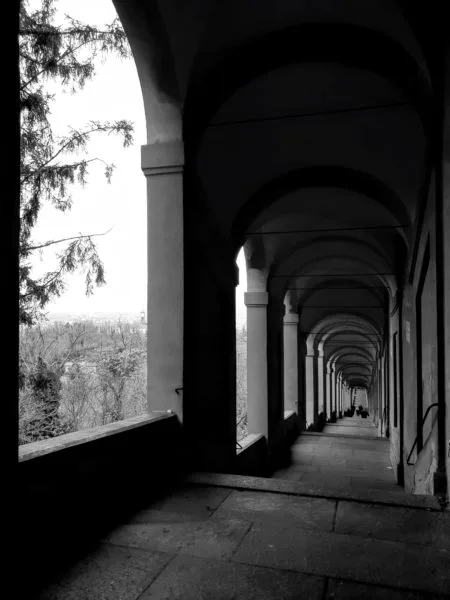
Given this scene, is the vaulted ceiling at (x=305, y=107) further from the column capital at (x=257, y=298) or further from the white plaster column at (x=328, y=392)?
the white plaster column at (x=328, y=392)

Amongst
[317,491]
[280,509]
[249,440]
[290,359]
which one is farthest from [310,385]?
[280,509]

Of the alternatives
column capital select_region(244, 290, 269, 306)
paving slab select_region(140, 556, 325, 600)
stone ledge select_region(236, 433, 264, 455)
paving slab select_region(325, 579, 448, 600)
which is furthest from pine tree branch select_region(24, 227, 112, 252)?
paving slab select_region(325, 579, 448, 600)

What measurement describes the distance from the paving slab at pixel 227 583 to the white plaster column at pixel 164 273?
88.8 inches

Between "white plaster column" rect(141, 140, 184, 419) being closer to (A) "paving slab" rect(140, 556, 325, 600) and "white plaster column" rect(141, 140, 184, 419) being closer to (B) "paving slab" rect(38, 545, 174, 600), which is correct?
(B) "paving slab" rect(38, 545, 174, 600)

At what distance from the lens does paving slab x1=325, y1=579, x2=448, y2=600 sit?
7.73 ft

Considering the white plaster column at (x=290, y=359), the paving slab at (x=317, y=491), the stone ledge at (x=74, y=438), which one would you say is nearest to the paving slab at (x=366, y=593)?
the paving slab at (x=317, y=491)

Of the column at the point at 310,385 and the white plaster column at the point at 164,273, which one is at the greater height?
the white plaster column at the point at 164,273

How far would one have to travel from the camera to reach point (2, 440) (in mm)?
2496

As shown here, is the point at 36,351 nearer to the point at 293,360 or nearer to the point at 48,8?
the point at 293,360

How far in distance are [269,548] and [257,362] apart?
8.53 metres

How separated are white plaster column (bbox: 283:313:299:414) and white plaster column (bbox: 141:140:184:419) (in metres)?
12.8

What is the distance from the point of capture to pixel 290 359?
1773 cm

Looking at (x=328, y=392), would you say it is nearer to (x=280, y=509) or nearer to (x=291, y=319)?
(x=291, y=319)

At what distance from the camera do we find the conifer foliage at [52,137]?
327 inches
